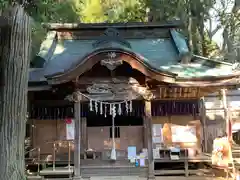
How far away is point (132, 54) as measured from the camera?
8289mm

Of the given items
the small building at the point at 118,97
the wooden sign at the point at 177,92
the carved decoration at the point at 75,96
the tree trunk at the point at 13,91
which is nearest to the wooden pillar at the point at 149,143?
the small building at the point at 118,97

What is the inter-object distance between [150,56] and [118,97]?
9.17 feet

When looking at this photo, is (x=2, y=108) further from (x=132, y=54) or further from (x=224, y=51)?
(x=224, y=51)

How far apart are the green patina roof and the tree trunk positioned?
9.82 ft

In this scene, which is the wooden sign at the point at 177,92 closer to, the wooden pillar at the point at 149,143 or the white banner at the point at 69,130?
the wooden pillar at the point at 149,143

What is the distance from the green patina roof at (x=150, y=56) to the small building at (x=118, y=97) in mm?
29

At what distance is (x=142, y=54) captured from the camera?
36.6 ft

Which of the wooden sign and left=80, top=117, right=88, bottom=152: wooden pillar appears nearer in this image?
the wooden sign

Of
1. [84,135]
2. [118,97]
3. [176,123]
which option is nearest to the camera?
[118,97]

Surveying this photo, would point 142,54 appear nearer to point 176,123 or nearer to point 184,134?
point 176,123

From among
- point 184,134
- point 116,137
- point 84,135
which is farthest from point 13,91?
point 184,134

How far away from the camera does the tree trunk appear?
4.90 m

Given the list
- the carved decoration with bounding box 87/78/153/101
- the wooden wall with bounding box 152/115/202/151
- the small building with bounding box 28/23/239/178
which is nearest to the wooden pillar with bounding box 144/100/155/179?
the small building with bounding box 28/23/239/178

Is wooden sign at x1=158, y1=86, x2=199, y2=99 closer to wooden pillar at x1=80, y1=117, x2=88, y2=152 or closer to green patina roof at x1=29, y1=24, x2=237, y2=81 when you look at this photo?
green patina roof at x1=29, y1=24, x2=237, y2=81
